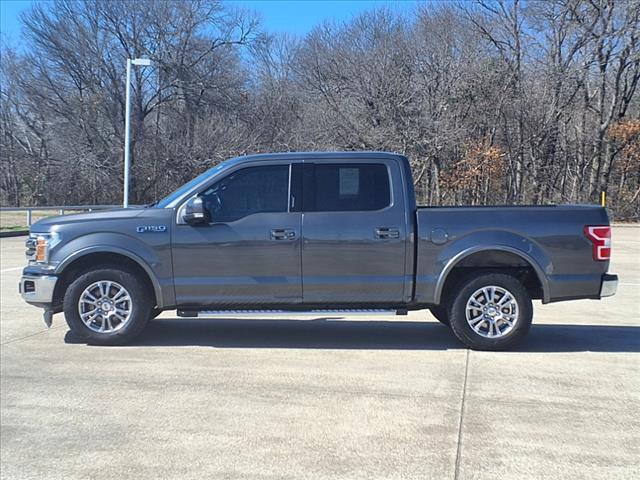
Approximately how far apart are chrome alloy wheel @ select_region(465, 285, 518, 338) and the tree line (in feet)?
80.4

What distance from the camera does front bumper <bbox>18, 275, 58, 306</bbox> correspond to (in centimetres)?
688

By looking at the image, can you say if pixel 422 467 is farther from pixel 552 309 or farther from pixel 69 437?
pixel 552 309

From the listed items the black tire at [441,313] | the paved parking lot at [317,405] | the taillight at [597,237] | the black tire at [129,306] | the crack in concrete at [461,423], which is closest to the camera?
the crack in concrete at [461,423]

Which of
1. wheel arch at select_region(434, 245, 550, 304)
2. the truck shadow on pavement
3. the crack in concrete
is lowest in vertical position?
the crack in concrete

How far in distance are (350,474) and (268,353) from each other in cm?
297

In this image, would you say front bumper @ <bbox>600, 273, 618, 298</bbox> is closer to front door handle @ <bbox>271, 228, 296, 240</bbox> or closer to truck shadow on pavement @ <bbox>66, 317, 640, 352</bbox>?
truck shadow on pavement @ <bbox>66, 317, 640, 352</bbox>

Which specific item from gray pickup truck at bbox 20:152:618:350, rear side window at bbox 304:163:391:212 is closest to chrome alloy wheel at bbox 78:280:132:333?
gray pickup truck at bbox 20:152:618:350

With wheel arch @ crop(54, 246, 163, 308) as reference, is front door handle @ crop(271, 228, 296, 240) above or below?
above

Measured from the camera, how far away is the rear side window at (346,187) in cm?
696

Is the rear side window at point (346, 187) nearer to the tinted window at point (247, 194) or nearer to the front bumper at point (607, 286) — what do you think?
the tinted window at point (247, 194)

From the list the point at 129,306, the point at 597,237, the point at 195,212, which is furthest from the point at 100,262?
the point at 597,237

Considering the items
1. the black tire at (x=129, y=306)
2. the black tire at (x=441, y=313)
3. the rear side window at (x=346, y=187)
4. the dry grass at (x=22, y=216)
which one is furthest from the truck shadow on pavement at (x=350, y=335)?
the dry grass at (x=22, y=216)

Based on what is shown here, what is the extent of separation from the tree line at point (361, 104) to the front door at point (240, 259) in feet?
80.9

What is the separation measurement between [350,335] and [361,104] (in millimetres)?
25681
